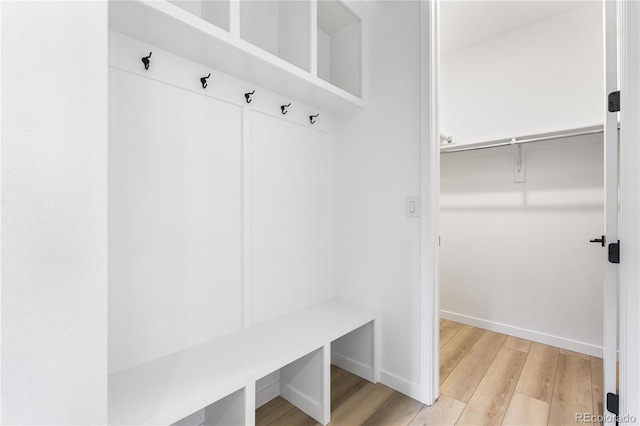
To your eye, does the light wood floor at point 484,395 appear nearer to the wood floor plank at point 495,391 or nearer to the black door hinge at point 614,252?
the wood floor plank at point 495,391

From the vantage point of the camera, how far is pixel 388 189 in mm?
1836

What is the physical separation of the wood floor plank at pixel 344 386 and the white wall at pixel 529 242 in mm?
1388

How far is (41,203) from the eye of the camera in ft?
2.21

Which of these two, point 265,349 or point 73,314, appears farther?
point 265,349

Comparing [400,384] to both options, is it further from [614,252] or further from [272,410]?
[614,252]

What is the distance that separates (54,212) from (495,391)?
7.23 feet

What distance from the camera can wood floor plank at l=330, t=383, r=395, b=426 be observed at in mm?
1561

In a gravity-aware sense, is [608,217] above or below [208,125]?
below

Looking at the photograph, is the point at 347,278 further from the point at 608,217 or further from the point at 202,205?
the point at 608,217

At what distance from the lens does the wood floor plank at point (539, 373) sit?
1.76m

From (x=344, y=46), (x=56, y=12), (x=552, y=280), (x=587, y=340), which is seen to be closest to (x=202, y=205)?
(x=56, y=12)

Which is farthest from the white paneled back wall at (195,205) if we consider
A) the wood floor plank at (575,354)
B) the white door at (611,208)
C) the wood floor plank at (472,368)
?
the wood floor plank at (575,354)

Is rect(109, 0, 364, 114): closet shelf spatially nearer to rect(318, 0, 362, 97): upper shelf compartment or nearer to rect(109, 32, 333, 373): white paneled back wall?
rect(109, 32, 333, 373): white paneled back wall

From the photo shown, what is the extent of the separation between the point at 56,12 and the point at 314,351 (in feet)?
5.11
